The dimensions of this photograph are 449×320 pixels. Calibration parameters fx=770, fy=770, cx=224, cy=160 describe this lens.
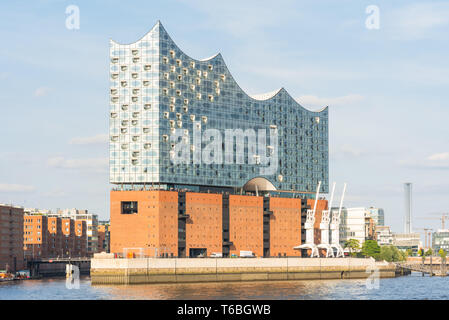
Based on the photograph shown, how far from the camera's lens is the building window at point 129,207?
183 metres

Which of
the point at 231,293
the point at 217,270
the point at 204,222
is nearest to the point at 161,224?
the point at 204,222

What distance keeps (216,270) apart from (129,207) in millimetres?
25800

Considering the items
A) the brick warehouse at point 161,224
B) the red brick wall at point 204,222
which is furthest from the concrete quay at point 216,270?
the red brick wall at point 204,222

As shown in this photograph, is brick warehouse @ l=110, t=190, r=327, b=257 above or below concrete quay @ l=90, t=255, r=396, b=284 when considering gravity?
above

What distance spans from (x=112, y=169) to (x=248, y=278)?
42199 millimetres

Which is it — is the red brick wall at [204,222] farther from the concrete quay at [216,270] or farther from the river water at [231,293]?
the river water at [231,293]

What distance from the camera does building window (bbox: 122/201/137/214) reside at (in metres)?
183

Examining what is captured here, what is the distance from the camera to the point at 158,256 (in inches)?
7037

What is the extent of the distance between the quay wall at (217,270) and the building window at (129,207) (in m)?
18.4

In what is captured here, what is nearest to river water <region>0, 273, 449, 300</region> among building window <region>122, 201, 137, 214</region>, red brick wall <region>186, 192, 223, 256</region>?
building window <region>122, 201, 137, 214</region>

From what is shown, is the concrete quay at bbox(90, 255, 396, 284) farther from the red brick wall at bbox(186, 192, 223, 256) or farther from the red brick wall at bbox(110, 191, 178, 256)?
the red brick wall at bbox(186, 192, 223, 256)
